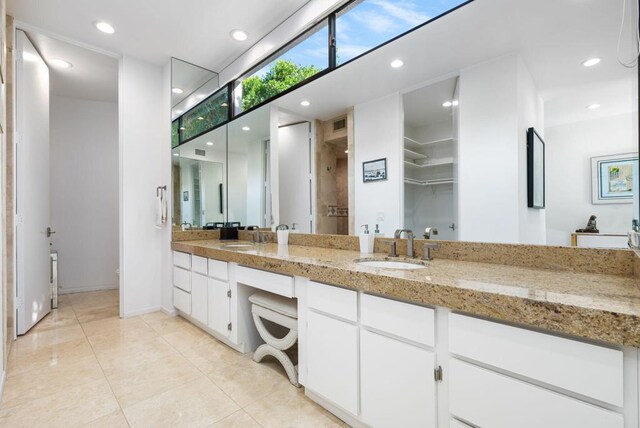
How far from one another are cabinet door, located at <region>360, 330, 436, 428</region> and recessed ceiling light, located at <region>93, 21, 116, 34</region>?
11.1 ft

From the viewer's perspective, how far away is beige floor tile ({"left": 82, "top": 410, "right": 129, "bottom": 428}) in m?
1.50

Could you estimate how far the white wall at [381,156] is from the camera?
1.87 m

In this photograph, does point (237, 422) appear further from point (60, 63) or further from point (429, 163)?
point (60, 63)

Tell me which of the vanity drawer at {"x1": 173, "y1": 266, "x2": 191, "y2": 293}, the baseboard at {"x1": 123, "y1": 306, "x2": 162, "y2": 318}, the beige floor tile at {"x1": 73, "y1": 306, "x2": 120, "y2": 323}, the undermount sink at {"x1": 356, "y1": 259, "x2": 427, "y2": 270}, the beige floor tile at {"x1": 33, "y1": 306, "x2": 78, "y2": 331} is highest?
the undermount sink at {"x1": 356, "y1": 259, "x2": 427, "y2": 270}

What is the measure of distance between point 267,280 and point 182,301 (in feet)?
5.12

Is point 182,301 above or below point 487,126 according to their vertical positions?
below

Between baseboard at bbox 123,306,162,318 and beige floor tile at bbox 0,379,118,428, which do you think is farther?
baseboard at bbox 123,306,162,318

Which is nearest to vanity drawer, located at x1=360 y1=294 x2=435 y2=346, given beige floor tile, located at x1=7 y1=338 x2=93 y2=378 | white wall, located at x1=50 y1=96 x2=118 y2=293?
beige floor tile, located at x1=7 y1=338 x2=93 y2=378

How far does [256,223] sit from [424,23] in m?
2.33

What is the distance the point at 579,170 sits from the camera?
128 cm

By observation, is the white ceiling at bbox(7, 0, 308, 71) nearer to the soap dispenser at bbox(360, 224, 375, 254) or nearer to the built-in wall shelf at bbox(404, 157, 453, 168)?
the built-in wall shelf at bbox(404, 157, 453, 168)

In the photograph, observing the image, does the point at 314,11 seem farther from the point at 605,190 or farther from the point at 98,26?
the point at 605,190

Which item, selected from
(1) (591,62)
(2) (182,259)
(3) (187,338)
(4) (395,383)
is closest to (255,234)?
(2) (182,259)

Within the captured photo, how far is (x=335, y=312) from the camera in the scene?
1.46 meters
